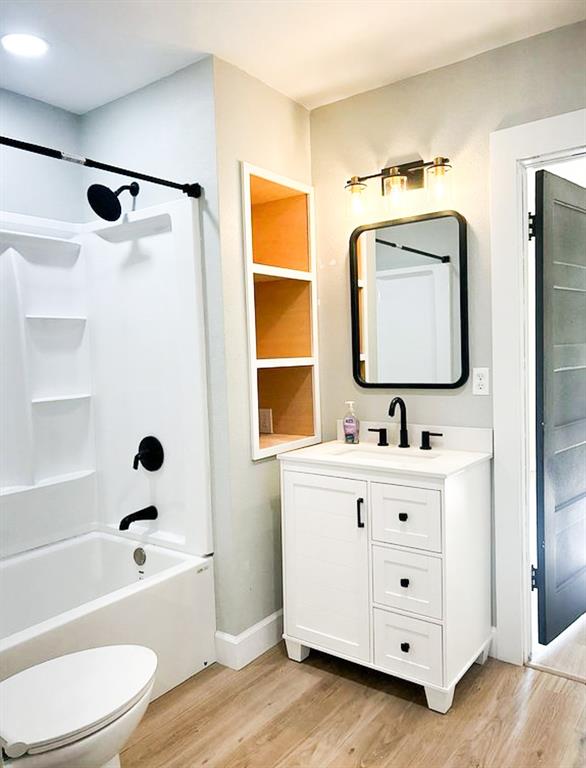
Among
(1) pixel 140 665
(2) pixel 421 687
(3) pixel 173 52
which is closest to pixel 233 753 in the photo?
(1) pixel 140 665

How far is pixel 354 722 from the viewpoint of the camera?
2.12 metres

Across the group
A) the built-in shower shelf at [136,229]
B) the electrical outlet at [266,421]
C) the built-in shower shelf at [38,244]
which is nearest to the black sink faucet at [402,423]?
the electrical outlet at [266,421]

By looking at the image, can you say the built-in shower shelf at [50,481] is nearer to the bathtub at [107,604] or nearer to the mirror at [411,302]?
the bathtub at [107,604]

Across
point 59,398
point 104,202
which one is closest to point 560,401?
point 104,202

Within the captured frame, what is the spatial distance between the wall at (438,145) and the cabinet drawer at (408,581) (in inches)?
25.9

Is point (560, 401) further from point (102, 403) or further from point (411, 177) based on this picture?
point (102, 403)

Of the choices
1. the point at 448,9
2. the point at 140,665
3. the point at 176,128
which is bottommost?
the point at 140,665

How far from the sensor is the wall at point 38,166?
106 inches

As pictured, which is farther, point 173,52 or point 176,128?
point 176,128

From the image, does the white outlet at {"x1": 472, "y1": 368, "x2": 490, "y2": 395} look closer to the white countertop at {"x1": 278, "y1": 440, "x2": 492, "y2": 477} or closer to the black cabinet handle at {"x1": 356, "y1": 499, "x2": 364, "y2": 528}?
the white countertop at {"x1": 278, "y1": 440, "x2": 492, "y2": 477}

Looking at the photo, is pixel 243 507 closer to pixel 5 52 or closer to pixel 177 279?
pixel 177 279

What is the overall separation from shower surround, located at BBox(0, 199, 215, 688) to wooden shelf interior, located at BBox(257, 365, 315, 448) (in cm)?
54

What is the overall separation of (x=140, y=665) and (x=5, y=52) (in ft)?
7.53

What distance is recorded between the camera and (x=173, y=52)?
2.36 m
